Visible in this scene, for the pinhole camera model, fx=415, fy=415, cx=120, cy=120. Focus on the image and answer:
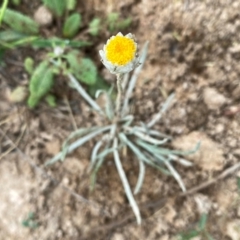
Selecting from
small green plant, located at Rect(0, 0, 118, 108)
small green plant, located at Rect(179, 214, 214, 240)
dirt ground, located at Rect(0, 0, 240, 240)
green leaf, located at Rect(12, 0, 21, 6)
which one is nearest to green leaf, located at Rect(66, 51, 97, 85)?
small green plant, located at Rect(0, 0, 118, 108)

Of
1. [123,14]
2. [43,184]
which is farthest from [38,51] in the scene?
[43,184]

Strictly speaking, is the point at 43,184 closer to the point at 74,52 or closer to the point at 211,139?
the point at 74,52

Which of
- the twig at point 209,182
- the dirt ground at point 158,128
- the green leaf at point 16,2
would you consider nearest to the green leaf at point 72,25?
the dirt ground at point 158,128

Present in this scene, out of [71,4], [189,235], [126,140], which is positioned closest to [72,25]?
[71,4]

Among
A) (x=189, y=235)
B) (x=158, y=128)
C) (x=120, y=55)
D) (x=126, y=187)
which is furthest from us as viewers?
(x=158, y=128)

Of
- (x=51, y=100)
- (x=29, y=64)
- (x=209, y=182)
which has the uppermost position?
(x=29, y=64)

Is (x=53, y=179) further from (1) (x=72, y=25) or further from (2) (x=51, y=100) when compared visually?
(1) (x=72, y=25)

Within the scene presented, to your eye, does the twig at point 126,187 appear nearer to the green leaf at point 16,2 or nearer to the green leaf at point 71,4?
the green leaf at point 71,4
